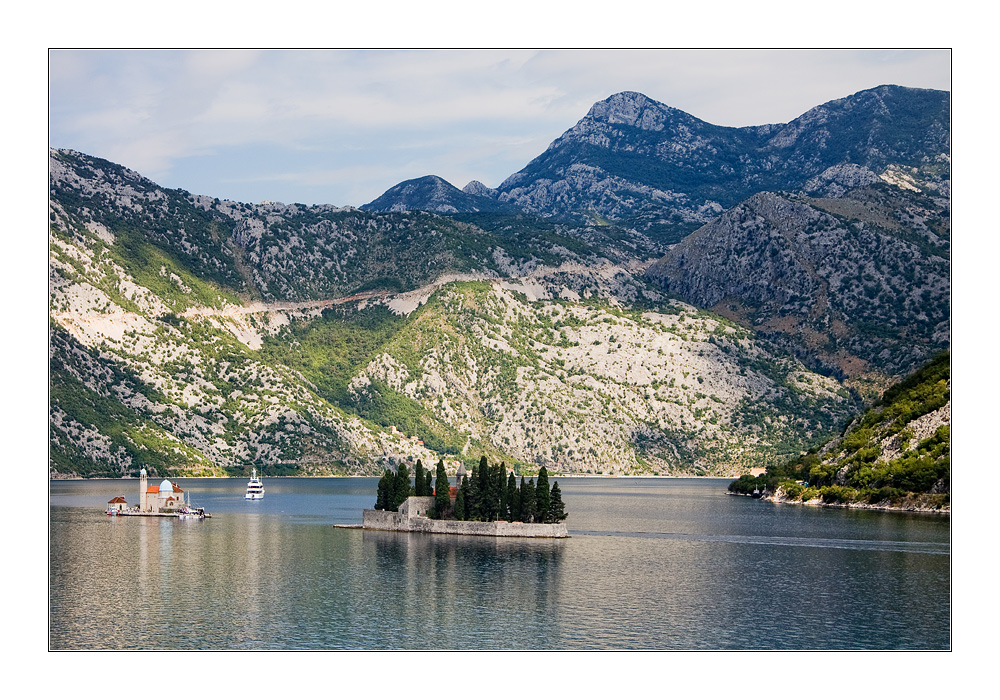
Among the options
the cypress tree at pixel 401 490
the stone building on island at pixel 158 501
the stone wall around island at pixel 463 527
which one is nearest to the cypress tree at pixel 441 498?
the stone wall around island at pixel 463 527

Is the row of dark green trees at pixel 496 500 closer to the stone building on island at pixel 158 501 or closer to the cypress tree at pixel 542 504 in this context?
the cypress tree at pixel 542 504

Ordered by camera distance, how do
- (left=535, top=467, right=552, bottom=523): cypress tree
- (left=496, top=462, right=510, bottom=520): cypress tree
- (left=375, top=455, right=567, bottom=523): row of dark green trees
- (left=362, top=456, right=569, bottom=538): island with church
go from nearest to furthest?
(left=362, top=456, right=569, bottom=538): island with church < (left=496, top=462, right=510, bottom=520): cypress tree < (left=375, top=455, right=567, bottom=523): row of dark green trees < (left=535, top=467, right=552, bottom=523): cypress tree

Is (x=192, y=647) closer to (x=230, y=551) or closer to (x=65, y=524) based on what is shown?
(x=230, y=551)

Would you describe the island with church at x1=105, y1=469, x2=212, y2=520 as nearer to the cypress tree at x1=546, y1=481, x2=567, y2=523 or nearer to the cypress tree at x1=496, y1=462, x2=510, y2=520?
the cypress tree at x1=496, y1=462, x2=510, y2=520

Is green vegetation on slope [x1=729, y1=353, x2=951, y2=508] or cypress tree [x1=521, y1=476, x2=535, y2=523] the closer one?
cypress tree [x1=521, y1=476, x2=535, y2=523]

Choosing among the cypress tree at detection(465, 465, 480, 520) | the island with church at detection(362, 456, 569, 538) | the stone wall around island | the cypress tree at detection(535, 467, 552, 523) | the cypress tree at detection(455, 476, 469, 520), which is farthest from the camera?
the cypress tree at detection(535, 467, 552, 523)

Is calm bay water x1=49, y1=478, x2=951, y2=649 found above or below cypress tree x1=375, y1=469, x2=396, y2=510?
below

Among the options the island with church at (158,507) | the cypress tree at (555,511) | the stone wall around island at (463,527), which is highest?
the cypress tree at (555,511)

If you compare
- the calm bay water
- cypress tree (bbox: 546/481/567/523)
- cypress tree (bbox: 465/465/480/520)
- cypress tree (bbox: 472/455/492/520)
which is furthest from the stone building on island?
cypress tree (bbox: 546/481/567/523)

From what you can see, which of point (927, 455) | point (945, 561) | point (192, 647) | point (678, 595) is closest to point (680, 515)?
point (927, 455)

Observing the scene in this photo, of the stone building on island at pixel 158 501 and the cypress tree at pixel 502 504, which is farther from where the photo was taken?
the stone building on island at pixel 158 501
